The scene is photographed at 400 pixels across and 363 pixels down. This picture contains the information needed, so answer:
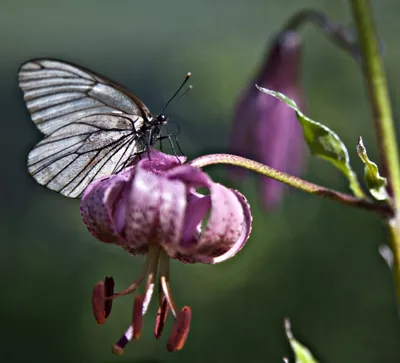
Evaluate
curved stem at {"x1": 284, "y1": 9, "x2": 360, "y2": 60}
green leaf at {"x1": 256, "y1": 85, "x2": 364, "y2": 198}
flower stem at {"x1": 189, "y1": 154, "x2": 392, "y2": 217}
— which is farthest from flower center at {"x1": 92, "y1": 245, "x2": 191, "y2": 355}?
curved stem at {"x1": 284, "y1": 9, "x2": 360, "y2": 60}

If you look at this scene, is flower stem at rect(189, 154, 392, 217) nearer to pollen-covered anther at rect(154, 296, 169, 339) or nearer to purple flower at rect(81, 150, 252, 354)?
purple flower at rect(81, 150, 252, 354)

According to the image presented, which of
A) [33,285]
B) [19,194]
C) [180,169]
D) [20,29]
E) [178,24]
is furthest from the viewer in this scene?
[20,29]

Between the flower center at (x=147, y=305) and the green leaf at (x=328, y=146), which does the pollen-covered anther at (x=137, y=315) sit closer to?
the flower center at (x=147, y=305)

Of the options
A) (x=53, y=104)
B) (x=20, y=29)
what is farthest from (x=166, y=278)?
(x=20, y=29)

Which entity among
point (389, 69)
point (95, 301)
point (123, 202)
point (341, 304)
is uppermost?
point (389, 69)

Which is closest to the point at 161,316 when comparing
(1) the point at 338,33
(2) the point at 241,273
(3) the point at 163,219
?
(3) the point at 163,219

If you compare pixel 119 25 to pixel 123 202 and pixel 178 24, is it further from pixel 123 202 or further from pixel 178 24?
pixel 123 202

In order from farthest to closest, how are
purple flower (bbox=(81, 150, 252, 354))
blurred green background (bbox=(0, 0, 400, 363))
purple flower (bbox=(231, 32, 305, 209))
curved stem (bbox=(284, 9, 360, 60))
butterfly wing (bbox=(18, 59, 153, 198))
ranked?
blurred green background (bbox=(0, 0, 400, 363))
purple flower (bbox=(231, 32, 305, 209))
curved stem (bbox=(284, 9, 360, 60))
butterfly wing (bbox=(18, 59, 153, 198))
purple flower (bbox=(81, 150, 252, 354))
